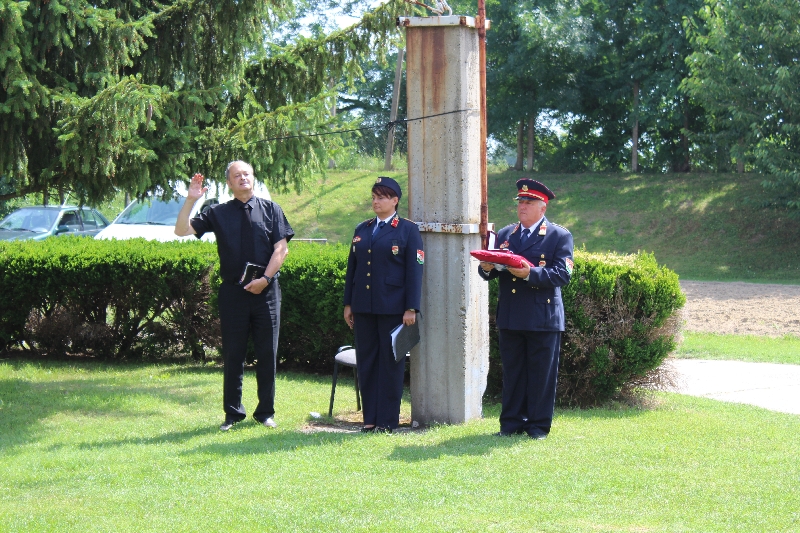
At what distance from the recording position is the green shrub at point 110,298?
31.5ft

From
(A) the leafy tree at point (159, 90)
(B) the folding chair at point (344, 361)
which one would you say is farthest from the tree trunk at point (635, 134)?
(B) the folding chair at point (344, 361)

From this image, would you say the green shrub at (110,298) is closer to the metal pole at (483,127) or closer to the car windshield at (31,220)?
the metal pole at (483,127)

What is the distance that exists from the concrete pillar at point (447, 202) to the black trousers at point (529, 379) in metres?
0.41

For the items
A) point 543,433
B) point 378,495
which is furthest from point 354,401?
point 378,495

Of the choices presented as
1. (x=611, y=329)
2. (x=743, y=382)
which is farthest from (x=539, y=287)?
(x=743, y=382)

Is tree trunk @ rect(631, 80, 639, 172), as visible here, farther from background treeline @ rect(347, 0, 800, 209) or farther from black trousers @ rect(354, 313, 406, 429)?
black trousers @ rect(354, 313, 406, 429)

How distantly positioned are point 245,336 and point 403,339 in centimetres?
121

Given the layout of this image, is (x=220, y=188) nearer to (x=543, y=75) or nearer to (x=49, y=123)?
(x=49, y=123)

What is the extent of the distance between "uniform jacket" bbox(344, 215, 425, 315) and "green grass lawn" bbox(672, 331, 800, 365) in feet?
18.8

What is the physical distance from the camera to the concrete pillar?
6.64 meters

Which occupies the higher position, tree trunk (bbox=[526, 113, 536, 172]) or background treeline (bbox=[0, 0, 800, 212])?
tree trunk (bbox=[526, 113, 536, 172])

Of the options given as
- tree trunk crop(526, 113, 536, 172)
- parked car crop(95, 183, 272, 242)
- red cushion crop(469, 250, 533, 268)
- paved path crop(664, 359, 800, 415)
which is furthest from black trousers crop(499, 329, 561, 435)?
tree trunk crop(526, 113, 536, 172)

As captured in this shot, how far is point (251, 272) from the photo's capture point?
6.62m

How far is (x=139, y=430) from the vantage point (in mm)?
6680
